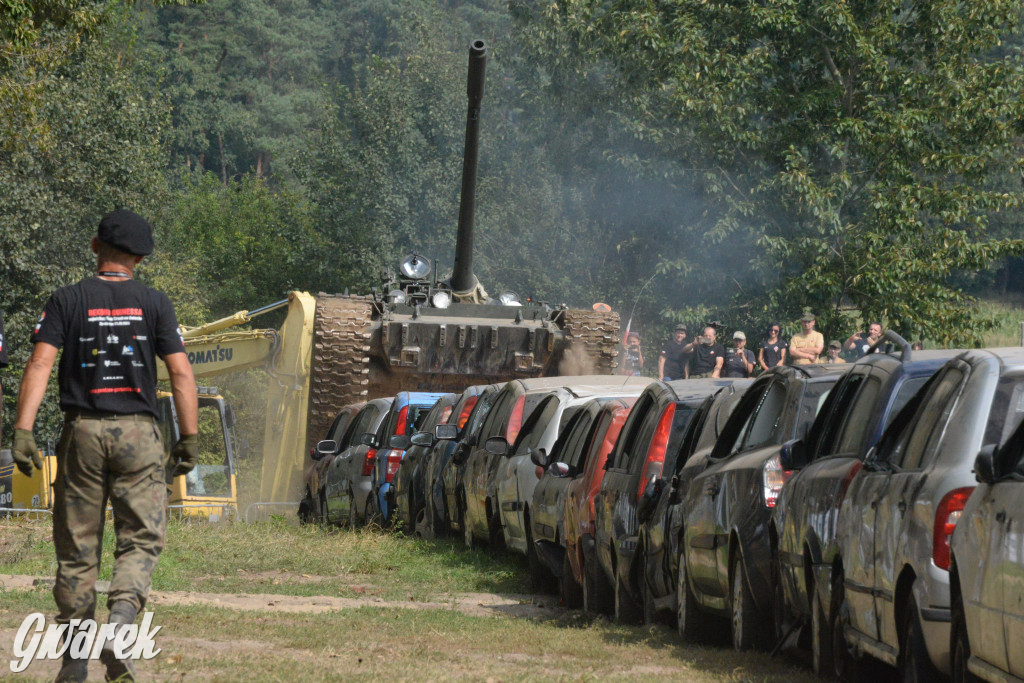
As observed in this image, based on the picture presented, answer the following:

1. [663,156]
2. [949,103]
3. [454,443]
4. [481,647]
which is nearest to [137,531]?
[481,647]

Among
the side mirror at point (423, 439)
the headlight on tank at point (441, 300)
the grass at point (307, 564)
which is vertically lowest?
the grass at point (307, 564)

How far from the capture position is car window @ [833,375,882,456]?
6691 mm

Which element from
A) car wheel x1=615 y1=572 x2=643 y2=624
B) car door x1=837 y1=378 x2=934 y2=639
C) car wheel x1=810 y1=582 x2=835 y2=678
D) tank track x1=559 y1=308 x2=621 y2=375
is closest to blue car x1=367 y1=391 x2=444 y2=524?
tank track x1=559 y1=308 x2=621 y2=375

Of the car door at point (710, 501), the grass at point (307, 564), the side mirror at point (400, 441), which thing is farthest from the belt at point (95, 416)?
the side mirror at point (400, 441)

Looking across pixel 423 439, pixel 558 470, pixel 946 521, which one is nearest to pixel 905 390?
pixel 946 521

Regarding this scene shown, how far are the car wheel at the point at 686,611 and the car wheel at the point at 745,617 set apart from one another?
487mm

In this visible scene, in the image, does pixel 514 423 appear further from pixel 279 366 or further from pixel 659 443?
pixel 279 366

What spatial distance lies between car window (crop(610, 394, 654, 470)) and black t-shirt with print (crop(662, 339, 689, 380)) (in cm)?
1361

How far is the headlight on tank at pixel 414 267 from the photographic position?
79.9ft

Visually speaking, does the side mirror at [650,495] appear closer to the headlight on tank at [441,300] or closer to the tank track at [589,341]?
the tank track at [589,341]

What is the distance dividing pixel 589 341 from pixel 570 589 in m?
13.7

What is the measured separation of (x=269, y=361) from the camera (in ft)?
76.9

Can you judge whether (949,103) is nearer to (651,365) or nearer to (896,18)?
(896,18)

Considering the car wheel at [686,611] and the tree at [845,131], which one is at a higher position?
the tree at [845,131]
